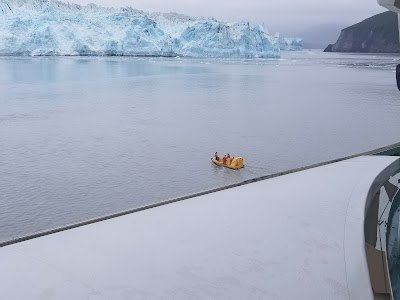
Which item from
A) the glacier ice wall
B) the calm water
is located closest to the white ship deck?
the calm water

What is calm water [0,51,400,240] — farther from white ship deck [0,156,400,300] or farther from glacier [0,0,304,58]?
glacier [0,0,304,58]

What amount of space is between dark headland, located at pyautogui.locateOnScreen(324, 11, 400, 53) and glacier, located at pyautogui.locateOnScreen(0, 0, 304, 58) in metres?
82.7

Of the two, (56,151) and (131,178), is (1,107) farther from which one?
(131,178)

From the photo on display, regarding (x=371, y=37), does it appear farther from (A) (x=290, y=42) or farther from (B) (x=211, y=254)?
(B) (x=211, y=254)

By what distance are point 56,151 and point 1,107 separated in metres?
11.5

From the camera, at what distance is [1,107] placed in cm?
2520

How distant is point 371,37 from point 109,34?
11223cm

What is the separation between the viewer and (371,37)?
498 feet

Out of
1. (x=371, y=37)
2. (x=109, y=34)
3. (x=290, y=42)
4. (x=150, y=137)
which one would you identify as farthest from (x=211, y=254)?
(x=371, y=37)

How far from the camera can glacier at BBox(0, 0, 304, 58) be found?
207 ft

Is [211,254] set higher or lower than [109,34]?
lower

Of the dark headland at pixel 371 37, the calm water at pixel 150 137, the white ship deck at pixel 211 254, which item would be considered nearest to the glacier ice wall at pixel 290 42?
the dark headland at pixel 371 37

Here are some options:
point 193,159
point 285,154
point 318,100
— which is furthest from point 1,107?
point 318,100

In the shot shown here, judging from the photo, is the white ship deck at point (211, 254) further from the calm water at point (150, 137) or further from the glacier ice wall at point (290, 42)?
the glacier ice wall at point (290, 42)
